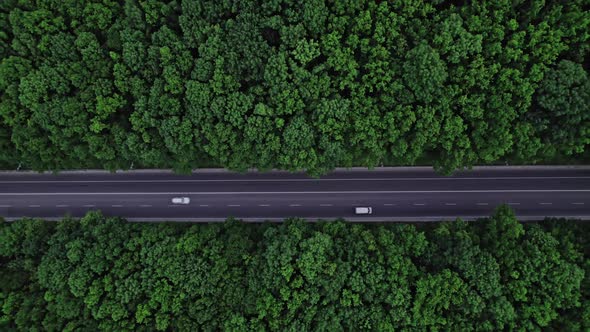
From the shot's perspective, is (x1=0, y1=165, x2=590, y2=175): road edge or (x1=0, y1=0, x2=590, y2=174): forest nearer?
(x1=0, y1=0, x2=590, y2=174): forest

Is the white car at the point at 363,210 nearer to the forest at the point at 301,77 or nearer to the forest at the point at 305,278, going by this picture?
the forest at the point at 305,278

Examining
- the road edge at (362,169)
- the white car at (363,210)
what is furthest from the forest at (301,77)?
the white car at (363,210)

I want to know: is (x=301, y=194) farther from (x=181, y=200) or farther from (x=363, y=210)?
(x=181, y=200)

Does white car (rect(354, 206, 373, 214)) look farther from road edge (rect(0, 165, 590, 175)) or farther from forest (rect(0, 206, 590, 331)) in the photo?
forest (rect(0, 206, 590, 331))

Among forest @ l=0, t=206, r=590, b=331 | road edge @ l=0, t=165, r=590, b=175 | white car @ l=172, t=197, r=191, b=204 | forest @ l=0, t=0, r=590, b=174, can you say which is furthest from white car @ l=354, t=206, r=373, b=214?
white car @ l=172, t=197, r=191, b=204

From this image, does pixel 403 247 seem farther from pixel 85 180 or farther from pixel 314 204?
pixel 85 180

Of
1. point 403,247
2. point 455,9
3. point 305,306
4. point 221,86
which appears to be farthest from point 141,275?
point 455,9
